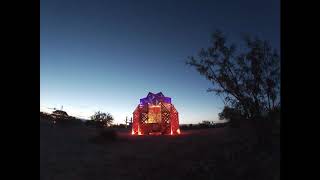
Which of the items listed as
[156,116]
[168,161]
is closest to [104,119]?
[156,116]

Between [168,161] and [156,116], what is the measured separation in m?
10.9

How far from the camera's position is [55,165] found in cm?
1068

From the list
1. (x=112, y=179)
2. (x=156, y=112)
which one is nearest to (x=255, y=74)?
(x=112, y=179)

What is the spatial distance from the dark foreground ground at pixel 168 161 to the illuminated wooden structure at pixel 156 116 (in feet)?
21.5

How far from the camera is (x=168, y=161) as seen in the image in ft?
34.9

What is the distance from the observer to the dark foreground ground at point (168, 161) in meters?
8.95

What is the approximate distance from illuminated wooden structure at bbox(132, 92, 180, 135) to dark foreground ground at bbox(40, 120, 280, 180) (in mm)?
6563

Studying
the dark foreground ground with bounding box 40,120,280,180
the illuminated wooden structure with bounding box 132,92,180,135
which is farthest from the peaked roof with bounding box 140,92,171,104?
the dark foreground ground with bounding box 40,120,280,180

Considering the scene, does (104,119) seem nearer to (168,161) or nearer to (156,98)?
(156,98)

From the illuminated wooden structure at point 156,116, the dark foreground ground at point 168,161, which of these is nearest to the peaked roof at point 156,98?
the illuminated wooden structure at point 156,116

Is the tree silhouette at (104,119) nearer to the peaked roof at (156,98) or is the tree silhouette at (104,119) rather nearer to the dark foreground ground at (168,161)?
the peaked roof at (156,98)

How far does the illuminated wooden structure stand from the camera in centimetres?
2138
